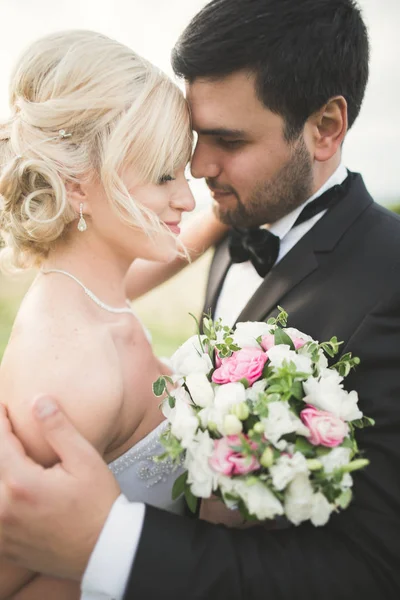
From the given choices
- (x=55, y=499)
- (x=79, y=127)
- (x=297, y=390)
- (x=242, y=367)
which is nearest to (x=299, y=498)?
(x=297, y=390)

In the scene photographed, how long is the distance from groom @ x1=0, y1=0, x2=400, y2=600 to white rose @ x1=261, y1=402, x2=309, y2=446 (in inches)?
13.6

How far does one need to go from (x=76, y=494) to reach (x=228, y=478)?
1.48 ft

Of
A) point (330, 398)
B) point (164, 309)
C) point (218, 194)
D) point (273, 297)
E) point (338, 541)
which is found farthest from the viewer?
point (164, 309)

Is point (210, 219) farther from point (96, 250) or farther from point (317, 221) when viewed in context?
point (96, 250)

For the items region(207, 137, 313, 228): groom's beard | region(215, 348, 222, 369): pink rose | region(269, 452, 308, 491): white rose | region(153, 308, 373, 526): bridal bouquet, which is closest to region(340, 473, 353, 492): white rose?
region(153, 308, 373, 526): bridal bouquet

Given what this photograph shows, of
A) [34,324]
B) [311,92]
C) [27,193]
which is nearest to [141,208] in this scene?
[27,193]

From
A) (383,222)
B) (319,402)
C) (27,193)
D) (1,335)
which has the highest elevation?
(27,193)

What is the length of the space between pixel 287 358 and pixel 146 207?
2.62 feet

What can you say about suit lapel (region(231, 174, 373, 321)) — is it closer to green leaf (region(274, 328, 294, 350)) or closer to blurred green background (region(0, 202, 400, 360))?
green leaf (region(274, 328, 294, 350))

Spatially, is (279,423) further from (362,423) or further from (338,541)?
(338,541)

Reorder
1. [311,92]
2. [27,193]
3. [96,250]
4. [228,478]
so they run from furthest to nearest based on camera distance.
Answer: [311,92]
[96,250]
[27,193]
[228,478]

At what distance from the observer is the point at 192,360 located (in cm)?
165

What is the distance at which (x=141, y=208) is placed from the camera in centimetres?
187

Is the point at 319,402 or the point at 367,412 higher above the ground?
the point at 319,402
